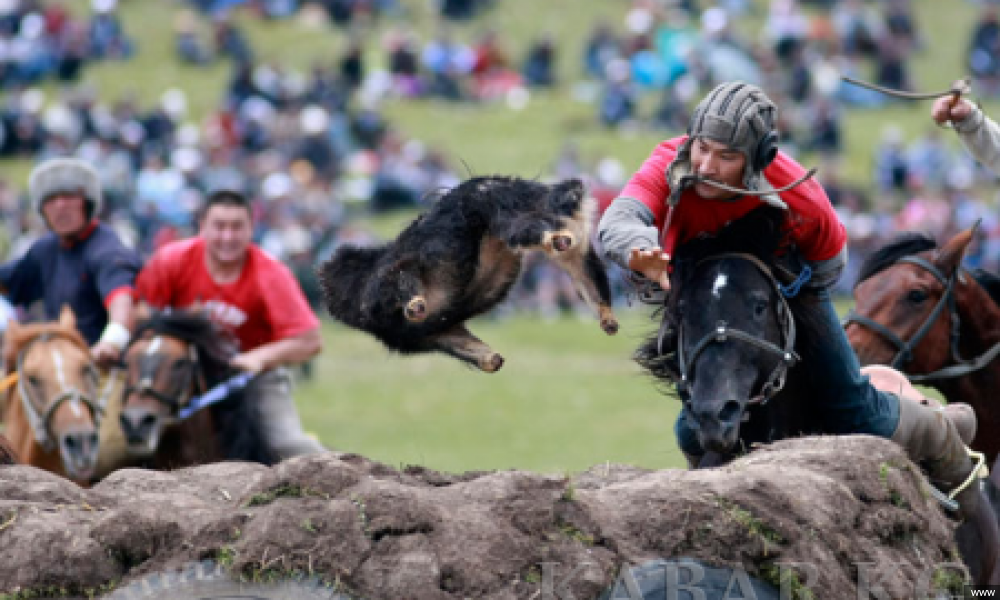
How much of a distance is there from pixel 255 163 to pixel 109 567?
2414 cm

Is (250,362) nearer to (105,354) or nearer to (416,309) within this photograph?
(105,354)

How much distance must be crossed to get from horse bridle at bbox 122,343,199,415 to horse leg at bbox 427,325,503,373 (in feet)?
10.4

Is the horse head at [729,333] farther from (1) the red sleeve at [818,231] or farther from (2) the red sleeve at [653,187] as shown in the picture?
(2) the red sleeve at [653,187]

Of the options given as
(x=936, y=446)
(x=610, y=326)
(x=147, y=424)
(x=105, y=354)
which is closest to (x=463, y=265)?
(x=610, y=326)

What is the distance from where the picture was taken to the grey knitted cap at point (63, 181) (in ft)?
29.8

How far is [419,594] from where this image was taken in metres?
3.87

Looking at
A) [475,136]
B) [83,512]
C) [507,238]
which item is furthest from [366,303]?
[475,136]

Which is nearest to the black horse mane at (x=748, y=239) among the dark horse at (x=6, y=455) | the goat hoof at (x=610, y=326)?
the goat hoof at (x=610, y=326)

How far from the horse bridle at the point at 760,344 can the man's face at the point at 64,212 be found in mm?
4705

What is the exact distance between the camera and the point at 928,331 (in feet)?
23.8

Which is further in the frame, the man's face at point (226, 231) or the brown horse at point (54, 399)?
the man's face at point (226, 231)

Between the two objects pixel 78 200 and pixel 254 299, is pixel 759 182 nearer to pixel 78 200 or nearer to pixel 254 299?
pixel 254 299

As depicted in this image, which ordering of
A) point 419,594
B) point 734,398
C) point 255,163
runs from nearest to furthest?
point 419,594, point 734,398, point 255,163

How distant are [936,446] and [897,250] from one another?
198 cm
